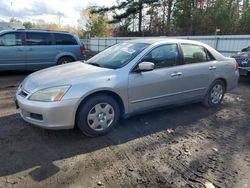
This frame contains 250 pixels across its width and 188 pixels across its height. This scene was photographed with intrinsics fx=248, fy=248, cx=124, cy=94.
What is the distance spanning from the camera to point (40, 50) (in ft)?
29.8

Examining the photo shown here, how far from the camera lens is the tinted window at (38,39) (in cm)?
892

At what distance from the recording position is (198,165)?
326 cm

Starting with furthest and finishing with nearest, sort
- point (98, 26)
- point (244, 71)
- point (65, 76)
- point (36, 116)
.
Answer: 1. point (98, 26)
2. point (244, 71)
3. point (65, 76)
4. point (36, 116)

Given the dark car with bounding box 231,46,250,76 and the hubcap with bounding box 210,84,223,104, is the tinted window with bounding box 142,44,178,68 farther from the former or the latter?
the dark car with bounding box 231,46,250,76

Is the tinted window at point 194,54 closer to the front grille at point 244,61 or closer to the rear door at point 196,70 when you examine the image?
the rear door at point 196,70

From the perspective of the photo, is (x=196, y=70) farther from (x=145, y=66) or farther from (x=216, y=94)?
(x=145, y=66)

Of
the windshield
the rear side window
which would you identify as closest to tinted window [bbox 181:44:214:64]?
the windshield

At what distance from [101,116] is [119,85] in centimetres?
57

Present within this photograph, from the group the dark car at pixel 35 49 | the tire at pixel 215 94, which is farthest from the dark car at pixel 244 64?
the dark car at pixel 35 49

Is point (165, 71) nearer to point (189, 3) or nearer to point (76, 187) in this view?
point (76, 187)

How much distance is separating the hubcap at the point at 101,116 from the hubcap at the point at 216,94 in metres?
2.66

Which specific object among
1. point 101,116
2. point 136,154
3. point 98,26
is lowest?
point 136,154

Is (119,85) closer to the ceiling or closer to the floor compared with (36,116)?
closer to the ceiling

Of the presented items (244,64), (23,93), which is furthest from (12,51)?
(244,64)
